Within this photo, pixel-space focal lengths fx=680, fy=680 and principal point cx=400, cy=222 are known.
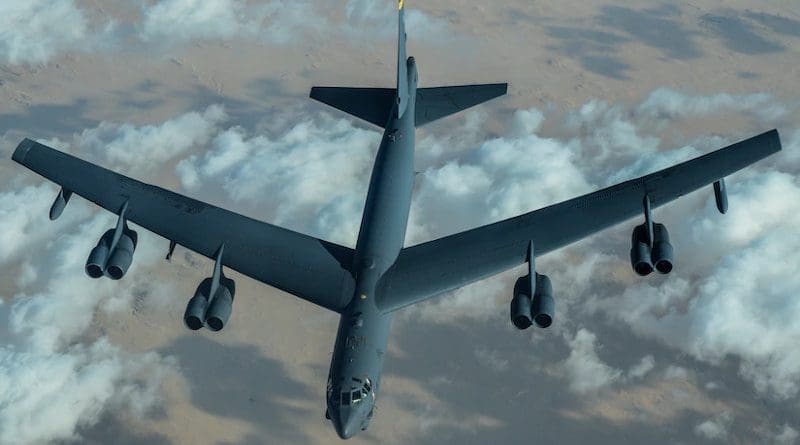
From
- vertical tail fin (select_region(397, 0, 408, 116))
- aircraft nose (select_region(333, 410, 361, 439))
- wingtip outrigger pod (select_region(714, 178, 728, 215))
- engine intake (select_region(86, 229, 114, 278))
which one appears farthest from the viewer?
vertical tail fin (select_region(397, 0, 408, 116))

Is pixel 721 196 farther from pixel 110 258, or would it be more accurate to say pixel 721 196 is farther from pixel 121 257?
pixel 110 258

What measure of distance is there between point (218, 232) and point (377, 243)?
29.8ft

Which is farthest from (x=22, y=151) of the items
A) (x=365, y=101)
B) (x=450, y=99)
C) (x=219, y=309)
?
(x=450, y=99)

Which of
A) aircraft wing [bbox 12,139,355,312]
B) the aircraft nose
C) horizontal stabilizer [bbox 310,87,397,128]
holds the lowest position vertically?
the aircraft nose

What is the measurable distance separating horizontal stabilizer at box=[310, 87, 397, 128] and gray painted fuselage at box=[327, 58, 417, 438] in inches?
64.0

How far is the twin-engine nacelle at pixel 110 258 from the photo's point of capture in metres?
36.1

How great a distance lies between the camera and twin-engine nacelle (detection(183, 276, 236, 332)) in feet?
113

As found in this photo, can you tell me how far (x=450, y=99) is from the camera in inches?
1857

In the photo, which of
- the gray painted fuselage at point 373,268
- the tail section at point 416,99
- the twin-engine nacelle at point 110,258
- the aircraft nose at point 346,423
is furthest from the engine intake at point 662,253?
the twin-engine nacelle at point 110,258

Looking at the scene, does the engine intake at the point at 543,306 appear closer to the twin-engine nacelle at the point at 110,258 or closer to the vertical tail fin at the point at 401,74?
the vertical tail fin at the point at 401,74

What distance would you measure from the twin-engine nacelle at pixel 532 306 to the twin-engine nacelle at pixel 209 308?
1444 cm

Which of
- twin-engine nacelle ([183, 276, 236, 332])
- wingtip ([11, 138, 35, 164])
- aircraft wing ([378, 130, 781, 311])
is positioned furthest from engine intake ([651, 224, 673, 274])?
wingtip ([11, 138, 35, 164])

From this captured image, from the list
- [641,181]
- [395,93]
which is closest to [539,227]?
[641,181]

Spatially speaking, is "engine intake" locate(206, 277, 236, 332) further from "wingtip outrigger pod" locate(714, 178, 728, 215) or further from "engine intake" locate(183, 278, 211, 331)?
"wingtip outrigger pod" locate(714, 178, 728, 215)
